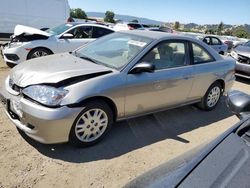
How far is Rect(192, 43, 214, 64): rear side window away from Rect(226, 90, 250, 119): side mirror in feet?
8.10

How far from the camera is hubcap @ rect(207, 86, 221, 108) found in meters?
5.44

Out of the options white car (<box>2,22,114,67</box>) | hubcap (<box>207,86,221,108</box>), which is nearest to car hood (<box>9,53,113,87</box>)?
hubcap (<box>207,86,221,108</box>)

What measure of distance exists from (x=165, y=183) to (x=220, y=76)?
14.2ft

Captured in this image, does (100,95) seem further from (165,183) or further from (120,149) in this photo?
(165,183)

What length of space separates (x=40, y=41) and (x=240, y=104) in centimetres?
655

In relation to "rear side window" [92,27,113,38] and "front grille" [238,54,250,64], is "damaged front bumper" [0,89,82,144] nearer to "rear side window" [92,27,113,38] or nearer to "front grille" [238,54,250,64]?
"rear side window" [92,27,113,38]

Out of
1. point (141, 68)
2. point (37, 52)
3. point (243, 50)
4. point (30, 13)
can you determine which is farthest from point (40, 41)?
point (30, 13)

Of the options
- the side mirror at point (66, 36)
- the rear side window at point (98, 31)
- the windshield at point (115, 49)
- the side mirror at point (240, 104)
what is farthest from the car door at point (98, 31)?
the side mirror at point (240, 104)

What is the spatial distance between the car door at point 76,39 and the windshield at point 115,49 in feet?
11.7

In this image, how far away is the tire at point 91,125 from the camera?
3.48 meters

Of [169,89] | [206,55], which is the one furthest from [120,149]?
[206,55]

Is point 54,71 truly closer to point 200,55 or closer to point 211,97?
point 200,55

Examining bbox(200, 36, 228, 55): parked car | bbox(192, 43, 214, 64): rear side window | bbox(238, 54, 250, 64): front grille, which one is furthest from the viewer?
bbox(200, 36, 228, 55): parked car

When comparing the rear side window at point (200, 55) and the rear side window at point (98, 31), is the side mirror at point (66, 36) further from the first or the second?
the rear side window at point (200, 55)
